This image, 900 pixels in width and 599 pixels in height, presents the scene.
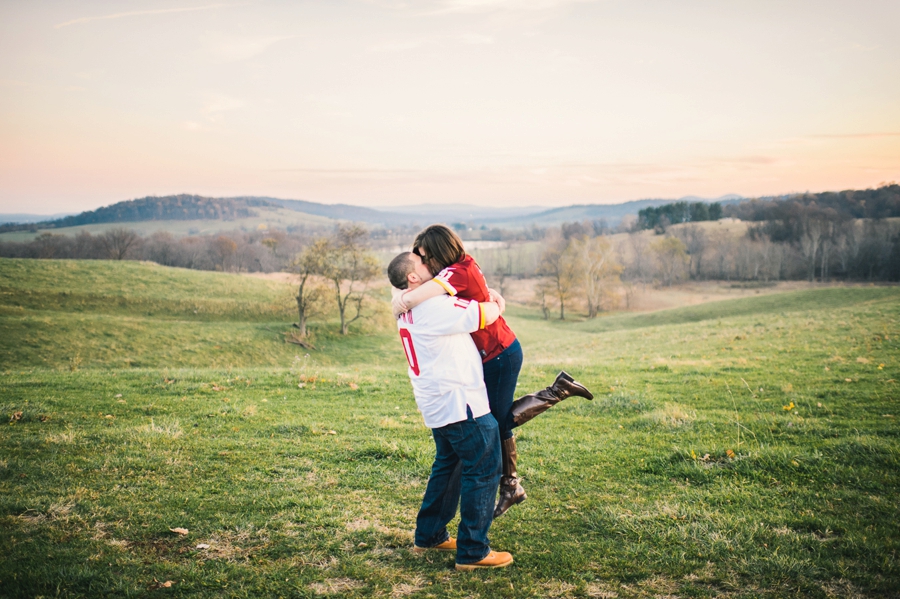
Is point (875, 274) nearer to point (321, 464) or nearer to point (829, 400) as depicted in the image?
point (829, 400)

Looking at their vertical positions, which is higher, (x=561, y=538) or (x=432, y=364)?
(x=432, y=364)

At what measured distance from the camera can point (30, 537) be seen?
4289mm

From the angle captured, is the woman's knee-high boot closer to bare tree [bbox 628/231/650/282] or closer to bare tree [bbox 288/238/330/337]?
bare tree [bbox 288/238/330/337]

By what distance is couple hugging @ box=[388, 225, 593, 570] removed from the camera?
13.3 feet

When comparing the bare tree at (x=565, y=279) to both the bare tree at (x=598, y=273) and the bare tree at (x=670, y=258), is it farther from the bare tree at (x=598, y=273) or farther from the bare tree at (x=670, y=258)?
the bare tree at (x=670, y=258)

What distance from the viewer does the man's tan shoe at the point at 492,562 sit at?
164 inches

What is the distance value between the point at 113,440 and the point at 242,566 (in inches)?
165

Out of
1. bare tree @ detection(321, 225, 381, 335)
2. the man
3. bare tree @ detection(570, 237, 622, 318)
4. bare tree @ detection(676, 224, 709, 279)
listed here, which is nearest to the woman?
the man

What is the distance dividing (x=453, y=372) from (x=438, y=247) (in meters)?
1.09

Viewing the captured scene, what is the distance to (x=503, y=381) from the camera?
15.0 feet

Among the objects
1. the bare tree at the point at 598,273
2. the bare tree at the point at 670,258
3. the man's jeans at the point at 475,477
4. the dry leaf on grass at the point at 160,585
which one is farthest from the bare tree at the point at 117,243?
the bare tree at the point at 670,258

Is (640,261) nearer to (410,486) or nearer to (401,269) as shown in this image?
(410,486)

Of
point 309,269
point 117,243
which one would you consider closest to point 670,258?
point 309,269

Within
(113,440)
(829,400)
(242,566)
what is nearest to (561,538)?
(242,566)
